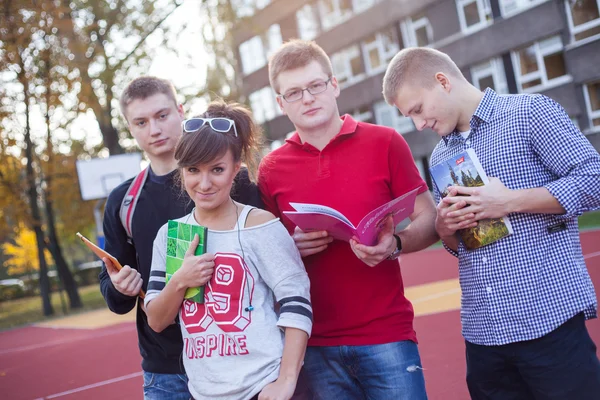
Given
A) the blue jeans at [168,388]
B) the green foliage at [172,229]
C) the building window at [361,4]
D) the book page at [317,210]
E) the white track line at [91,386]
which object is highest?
the building window at [361,4]

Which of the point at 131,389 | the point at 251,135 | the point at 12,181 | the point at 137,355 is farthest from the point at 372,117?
the point at 251,135

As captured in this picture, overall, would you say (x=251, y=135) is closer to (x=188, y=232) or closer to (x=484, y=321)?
(x=188, y=232)

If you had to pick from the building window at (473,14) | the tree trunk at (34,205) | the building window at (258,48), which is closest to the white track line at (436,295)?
the tree trunk at (34,205)

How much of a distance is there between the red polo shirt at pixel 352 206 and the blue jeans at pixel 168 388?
0.62 m

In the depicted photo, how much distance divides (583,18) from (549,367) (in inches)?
833

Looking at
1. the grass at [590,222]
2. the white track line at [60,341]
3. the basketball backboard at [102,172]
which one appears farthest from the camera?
the basketball backboard at [102,172]

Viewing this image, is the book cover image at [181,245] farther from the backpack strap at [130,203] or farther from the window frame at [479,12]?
the window frame at [479,12]

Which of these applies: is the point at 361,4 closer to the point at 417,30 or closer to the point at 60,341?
the point at 417,30

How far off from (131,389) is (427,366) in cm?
364

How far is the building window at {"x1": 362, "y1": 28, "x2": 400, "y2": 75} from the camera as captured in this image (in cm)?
2864

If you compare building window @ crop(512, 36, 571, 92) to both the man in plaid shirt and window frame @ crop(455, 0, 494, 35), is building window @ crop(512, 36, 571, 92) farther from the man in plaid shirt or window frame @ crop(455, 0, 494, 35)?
the man in plaid shirt

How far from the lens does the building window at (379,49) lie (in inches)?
1128

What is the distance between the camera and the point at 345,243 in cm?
293

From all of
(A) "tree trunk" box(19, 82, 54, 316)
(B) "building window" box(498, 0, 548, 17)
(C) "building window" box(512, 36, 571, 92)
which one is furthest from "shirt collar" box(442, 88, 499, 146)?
(B) "building window" box(498, 0, 548, 17)
